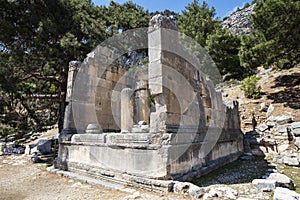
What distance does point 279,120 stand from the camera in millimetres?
9484

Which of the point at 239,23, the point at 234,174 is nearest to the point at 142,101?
the point at 234,174

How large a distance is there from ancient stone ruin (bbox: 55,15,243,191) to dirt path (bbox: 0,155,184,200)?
45 cm

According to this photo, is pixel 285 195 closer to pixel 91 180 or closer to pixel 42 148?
pixel 91 180

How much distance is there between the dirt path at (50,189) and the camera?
4398 millimetres

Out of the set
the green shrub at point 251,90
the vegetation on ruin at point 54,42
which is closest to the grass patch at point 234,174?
the vegetation on ruin at point 54,42

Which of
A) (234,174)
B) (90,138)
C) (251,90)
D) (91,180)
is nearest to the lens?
(91,180)

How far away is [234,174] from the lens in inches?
232

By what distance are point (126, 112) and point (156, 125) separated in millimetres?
2486

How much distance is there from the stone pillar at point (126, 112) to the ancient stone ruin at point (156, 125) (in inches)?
1.3

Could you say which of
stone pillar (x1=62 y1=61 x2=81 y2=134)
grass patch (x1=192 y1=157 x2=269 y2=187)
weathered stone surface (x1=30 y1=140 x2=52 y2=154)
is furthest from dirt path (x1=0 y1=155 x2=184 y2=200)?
weathered stone surface (x1=30 y1=140 x2=52 y2=154)

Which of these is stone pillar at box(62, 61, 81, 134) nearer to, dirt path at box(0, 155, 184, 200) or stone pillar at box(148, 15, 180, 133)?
dirt path at box(0, 155, 184, 200)

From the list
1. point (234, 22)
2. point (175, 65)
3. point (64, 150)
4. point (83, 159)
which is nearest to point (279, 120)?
point (175, 65)

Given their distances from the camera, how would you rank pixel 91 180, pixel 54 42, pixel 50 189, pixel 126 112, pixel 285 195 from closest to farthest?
pixel 285 195 → pixel 50 189 → pixel 91 180 → pixel 126 112 → pixel 54 42

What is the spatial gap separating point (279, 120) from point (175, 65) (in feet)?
22.3
